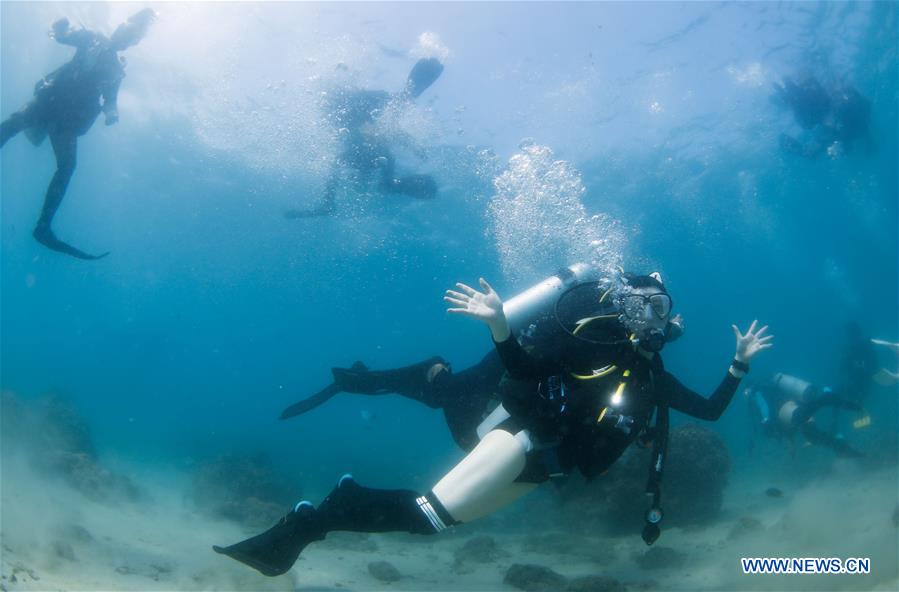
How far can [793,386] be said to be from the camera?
1388 centimetres

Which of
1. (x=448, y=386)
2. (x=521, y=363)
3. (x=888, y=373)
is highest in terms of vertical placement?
(x=521, y=363)

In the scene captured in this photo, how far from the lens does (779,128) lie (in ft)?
71.9

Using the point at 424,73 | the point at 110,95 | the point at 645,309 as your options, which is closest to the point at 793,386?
the point at 645,309

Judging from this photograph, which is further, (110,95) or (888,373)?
(888,373)

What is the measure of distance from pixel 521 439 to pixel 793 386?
1372 cm

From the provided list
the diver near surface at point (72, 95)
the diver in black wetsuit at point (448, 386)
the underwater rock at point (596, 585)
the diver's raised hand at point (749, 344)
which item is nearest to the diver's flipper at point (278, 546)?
the diver in black wetsuit at point (448, 386)

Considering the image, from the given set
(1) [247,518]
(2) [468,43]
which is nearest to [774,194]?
(2) [468,43]

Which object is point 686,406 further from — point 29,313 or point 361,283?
point 29,313

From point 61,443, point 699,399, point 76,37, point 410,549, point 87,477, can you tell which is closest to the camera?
point 699,399

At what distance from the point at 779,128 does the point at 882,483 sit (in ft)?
51.4

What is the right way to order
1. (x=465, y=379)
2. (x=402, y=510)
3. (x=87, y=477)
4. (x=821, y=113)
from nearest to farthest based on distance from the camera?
(x=402, y=510)
(x=465, y=379)
(x=87, y=477)
(x=821, y=113)

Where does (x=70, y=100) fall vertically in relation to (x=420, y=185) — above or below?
above

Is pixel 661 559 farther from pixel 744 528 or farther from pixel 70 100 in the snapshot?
pixel 70 100

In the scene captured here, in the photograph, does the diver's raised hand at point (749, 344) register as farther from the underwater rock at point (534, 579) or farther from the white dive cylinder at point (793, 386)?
the white dive cylinder at point (793, 386)
